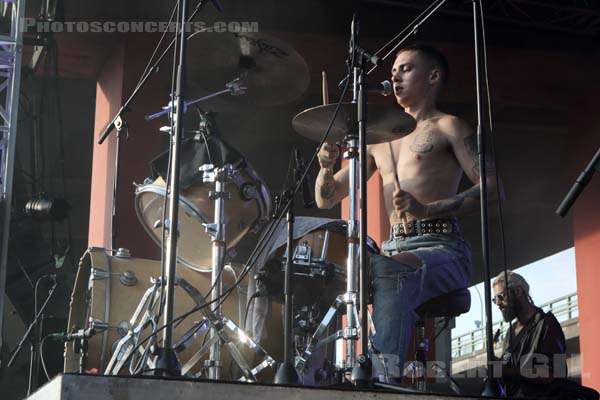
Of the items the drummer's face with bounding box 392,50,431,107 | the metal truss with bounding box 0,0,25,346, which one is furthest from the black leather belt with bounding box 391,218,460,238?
the metal truss with bounding box 0,0,25,346

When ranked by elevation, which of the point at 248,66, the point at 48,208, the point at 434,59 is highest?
the point at 434,59

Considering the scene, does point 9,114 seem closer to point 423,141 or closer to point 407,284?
point 423,141

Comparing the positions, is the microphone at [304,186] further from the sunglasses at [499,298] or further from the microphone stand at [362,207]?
the sunglasses at [499,298]

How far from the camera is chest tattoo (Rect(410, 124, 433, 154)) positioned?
4.42m

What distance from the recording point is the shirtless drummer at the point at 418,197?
389cm

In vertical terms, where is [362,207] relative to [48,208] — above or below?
below

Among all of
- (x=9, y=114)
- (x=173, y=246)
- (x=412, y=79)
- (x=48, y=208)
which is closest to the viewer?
(x=173, y=246)

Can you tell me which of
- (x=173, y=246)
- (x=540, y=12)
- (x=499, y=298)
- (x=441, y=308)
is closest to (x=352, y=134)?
(x=441, y=308)

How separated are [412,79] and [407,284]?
3.96ft

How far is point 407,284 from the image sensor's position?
3916 mm

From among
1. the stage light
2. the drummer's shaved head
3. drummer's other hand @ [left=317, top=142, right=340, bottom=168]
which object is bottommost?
drummer's other hand @ [left=317, top=142, right=340, bottom=168]

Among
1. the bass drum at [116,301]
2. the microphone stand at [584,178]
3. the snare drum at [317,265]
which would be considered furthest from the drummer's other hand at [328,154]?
the microphone stand at [584,178]

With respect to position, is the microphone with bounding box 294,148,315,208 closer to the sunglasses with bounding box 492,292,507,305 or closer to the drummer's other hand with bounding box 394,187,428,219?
the drummer's other hand with bounding box 394,187,428,219

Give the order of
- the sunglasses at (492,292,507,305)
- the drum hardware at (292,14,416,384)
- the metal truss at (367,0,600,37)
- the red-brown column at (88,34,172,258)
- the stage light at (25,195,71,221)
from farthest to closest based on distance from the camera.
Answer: the metal truss at (367,0,600,37) < the red-brown column at (88,34,172,258) < the stage light at (25,195,71,221) < the sunglasses at (492,292,507,305) < the drum hardware at (292,14,416,384)
